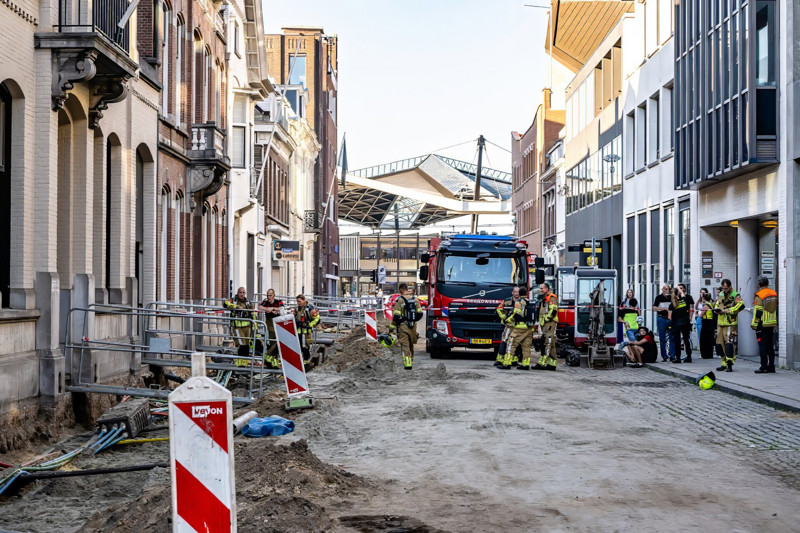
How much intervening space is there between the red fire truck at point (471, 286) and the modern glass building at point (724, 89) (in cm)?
531

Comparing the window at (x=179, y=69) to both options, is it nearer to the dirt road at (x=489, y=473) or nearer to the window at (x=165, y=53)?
the window at (x=165, y=53)

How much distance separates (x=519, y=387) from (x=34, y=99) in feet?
28.6

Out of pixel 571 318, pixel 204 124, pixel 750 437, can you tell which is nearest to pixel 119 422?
pixel 750 437

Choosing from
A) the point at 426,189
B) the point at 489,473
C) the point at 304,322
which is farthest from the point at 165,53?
the point at 426,189

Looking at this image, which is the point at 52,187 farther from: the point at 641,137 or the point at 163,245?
the point at 641,137

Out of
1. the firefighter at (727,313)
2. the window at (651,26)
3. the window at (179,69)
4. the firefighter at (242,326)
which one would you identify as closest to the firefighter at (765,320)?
the firefighter at (727,313)

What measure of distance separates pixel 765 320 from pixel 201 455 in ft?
54.3

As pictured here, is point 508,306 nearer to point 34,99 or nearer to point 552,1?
point 34,99

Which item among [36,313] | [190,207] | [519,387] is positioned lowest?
[519,387]

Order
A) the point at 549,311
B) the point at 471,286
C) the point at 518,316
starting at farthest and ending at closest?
the point at 471,286
the point at 549,311
the point at 518,316

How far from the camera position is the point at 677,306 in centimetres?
2436

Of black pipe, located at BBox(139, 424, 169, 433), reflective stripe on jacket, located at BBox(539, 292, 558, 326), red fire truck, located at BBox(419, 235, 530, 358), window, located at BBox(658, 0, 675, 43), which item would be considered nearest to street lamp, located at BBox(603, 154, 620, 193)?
window, located at BBox(658, 0, 675, 43)

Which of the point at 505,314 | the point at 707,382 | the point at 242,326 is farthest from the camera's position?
the point at 505,314

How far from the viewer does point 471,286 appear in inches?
1034
